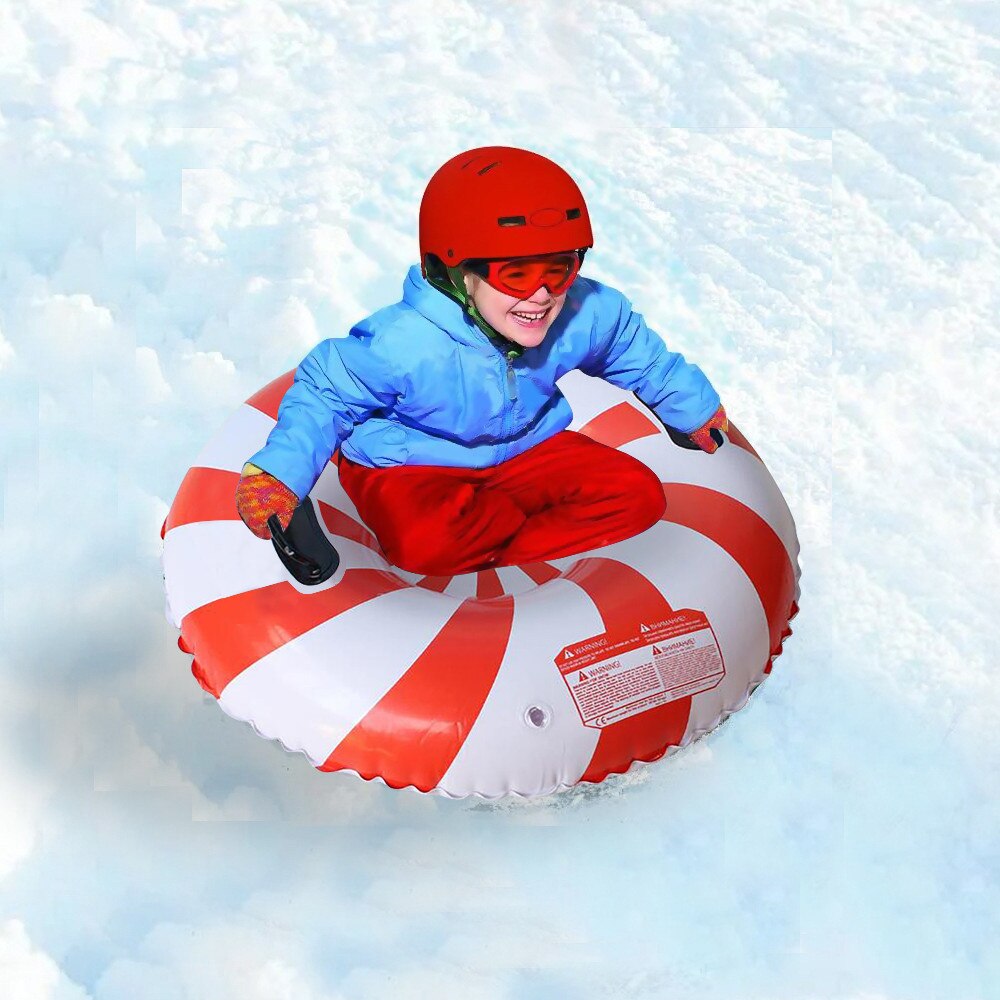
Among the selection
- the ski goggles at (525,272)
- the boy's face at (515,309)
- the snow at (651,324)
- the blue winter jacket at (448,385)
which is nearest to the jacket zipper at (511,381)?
the blue winter jacket at (448,385)

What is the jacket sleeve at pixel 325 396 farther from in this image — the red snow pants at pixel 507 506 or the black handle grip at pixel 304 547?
the red snow pants at pixel 507 506

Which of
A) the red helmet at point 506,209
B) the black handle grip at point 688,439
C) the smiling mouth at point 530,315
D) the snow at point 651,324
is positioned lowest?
the snow at point 651,324

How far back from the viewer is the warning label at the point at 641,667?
2021mm

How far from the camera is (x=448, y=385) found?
218 cm

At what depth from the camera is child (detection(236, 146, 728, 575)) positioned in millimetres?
1968

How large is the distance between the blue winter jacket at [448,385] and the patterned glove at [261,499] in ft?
0.06

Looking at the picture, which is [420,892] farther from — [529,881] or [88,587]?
[88,587]

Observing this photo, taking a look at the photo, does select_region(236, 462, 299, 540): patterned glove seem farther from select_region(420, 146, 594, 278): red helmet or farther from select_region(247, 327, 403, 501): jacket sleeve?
select_region(420, 146, 594, 278): red helmet

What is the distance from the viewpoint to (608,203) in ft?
11.8

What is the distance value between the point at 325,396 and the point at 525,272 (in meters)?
0.43

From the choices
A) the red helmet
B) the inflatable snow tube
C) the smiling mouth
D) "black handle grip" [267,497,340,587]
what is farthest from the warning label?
the red helmet

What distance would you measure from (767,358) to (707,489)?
3.42 ft

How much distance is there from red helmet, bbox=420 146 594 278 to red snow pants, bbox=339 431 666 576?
0.49m

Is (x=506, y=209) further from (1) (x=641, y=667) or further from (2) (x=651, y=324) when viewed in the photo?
(2) (x=651, y=324)
